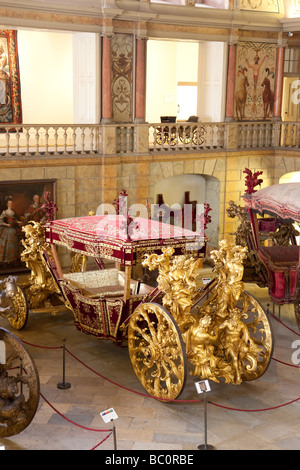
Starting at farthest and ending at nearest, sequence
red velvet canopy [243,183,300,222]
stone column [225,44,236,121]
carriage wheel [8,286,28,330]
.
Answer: stone column [225,44,236,121], carriage wheel [8,286,28,330], red velvet canopy [243,183,300,222]

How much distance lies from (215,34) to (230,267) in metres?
9.82

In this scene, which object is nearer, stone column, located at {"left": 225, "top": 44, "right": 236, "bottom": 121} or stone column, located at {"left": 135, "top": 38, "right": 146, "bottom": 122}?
stone column, located at {"left": 135, "top": 38, "right": 146, "bottom": 122}

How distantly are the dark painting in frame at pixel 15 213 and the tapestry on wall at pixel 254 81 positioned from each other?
5.84 metres

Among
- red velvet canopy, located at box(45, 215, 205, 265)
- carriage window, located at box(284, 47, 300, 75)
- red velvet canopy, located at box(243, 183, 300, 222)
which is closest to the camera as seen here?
red velvet canopy, located at box(45, 215, 205, 265)

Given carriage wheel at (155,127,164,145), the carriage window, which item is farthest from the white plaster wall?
the carriage window

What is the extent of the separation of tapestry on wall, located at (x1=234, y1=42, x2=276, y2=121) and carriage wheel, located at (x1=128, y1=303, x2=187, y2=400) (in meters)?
9.77

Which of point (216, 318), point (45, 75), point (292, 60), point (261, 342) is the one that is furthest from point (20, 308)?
point (292, 60)

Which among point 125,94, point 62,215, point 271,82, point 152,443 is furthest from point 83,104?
point 152,443

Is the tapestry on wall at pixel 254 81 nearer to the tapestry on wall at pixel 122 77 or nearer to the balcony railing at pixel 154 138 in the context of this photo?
the balcony railing at pixel 154 138

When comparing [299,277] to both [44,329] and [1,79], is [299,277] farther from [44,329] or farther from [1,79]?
[1,79]

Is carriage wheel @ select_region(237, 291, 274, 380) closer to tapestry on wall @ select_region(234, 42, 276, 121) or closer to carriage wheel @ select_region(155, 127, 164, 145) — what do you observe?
carriage wheel @ select_region(155, 127, 164, 145)

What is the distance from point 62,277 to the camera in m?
10.8

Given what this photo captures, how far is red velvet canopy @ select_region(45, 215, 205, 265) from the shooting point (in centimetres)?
922

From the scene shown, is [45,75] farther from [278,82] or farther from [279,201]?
[279,201]
